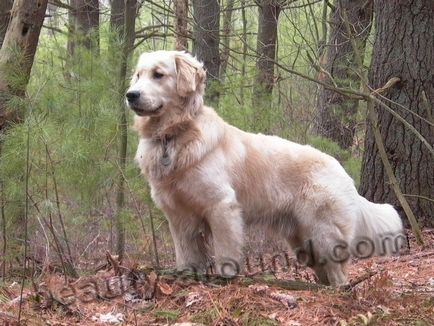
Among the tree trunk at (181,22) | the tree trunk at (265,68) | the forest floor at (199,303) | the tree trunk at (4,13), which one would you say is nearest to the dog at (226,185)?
the forest floor at (199,303)

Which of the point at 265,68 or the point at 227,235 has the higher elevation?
the point at 265,68

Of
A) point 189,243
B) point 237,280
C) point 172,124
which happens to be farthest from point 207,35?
point 237,280

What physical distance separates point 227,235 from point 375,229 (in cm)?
147

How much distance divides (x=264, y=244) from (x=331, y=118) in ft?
12.0

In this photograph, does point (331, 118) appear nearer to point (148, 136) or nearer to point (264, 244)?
point (264, 244)

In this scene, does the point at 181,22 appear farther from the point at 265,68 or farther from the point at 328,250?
the point at 328,250

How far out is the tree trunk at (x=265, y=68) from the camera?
8.30 meters

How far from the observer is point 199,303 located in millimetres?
3373

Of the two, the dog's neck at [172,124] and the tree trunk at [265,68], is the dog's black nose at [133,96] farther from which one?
the tree trunk at [265,68]

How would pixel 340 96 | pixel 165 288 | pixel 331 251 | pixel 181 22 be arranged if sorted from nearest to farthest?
1. pixel 165 288
2. pixel 331 251
3. pixel 181 22
4. pixel 340 96

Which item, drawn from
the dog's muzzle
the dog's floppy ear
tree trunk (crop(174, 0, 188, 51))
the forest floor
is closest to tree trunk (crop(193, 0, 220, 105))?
tree trunk (crop(174, 0, 188, 51))

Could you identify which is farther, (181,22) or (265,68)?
(265,68)

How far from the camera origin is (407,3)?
23.1 feet

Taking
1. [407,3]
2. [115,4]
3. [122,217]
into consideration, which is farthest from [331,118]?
[122,217]
